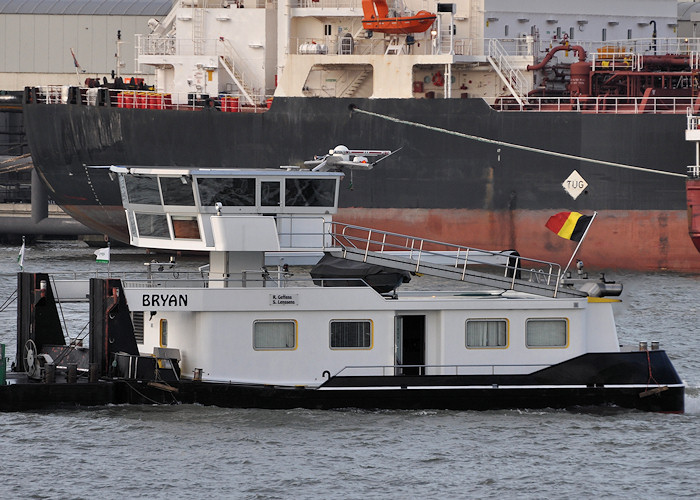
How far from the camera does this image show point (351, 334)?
2159 cm

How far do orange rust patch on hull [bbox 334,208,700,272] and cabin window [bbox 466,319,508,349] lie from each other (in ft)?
72.4

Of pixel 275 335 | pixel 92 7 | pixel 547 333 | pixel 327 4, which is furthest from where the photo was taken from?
pixel 92 7

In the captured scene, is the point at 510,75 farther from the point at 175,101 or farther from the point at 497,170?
the point at 175,101

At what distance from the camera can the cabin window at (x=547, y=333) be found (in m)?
22.0

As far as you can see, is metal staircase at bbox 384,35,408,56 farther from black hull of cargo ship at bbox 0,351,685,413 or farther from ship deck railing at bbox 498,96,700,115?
black hull of cargo ship at bbox 0,351,685,413

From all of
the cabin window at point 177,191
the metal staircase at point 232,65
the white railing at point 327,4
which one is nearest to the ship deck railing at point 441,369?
the cabin window at point 177,191

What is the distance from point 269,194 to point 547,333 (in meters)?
5.06

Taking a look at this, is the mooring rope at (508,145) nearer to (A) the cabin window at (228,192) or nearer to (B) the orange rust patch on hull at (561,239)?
(B) the orange rust patch on hull at (561,239)

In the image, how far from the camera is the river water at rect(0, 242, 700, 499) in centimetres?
1808

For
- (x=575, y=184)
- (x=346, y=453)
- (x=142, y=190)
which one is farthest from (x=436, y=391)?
(x=575, y=184)

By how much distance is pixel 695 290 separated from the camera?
39.0 m

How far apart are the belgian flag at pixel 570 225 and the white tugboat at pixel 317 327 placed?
0.86 m

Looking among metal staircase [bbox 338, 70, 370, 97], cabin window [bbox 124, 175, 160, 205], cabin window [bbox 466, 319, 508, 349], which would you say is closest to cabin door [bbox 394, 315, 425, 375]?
cabin window [bbox 466, 319, 508, 349]

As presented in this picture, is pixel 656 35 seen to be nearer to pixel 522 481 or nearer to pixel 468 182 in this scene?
pixel 468 182
